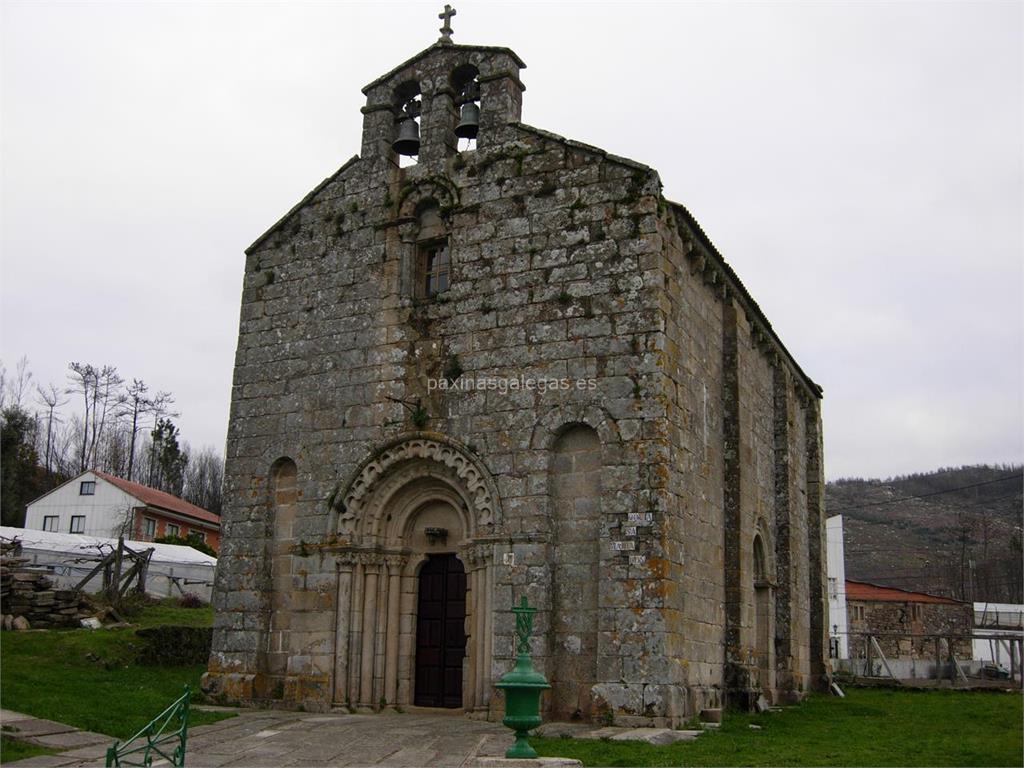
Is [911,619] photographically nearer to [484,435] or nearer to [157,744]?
[484,435]

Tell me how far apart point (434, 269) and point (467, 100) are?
3.07 meters

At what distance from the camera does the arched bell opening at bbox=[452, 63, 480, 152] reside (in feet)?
55.9

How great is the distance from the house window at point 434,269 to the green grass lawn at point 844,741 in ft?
25.7

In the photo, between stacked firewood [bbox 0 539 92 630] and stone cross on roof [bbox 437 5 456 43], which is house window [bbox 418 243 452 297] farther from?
stacked firewood [bbox 0 539 92 630]

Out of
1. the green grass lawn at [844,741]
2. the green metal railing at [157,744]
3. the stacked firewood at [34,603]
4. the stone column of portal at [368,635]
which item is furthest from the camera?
the stacked firewood at [34,603]

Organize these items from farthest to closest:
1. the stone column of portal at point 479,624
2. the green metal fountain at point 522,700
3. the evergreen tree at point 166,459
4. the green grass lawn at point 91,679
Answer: the evergreen tree at point 166,459 → the stone column of portal at point 479,624 → the green grass lawn at point 91,679 → the green metal fountain at point 522,700

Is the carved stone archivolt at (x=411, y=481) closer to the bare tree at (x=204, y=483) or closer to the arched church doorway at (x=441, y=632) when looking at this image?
the arched church doorway at (x=441, y=632)

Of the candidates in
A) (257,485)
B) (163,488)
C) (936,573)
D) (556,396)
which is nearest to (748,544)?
(556,396)

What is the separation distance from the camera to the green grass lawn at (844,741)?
424 inches

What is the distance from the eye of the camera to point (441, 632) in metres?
16.1

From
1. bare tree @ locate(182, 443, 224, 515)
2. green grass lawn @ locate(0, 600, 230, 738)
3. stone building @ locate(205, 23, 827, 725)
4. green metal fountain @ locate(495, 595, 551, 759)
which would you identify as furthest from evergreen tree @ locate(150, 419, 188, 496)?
green metal fountain @ locate(495, 595, 551, 759)

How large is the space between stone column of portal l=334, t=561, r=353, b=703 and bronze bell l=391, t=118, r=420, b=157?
7402 millimetres

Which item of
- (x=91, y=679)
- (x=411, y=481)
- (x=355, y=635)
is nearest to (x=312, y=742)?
(x=355, y=635)

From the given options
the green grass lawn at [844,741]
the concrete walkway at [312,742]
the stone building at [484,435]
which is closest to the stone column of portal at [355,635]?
the stone building at [484,435]
